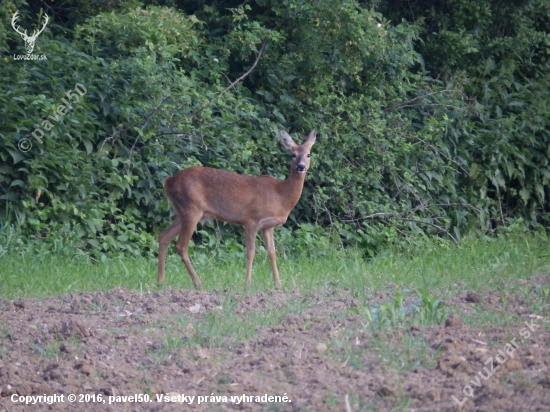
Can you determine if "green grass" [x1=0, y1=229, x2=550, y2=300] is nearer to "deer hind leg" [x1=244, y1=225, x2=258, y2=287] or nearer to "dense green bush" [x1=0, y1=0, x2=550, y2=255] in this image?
"deer hind leg" [x1=244, y1=225, x2=258, y2=287]

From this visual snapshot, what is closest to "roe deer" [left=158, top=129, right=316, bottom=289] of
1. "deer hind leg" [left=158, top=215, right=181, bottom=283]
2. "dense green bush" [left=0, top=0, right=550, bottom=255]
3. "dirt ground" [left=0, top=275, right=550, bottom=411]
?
"deer hind leg" [left=158, top=215, right=181, bottom=283]

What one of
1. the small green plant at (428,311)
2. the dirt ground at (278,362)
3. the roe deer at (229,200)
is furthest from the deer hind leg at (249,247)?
the small green plant at (428,311)

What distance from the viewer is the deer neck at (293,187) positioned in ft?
30.4

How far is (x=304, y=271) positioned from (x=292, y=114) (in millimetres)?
3647

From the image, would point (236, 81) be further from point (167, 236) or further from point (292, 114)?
point (167, 236)

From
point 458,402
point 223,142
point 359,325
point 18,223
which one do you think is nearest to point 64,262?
point 18,223

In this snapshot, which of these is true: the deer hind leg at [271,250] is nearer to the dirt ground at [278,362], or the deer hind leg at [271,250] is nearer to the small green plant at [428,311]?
the dirt ground at [278,362]

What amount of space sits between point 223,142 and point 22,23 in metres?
3.21

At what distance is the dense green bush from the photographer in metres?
10.4

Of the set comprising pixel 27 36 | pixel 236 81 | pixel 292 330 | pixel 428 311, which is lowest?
pixel 27 36

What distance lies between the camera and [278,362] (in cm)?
505

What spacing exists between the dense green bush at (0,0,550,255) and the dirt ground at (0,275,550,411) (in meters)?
4.06

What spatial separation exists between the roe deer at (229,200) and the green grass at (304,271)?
0.44 meters

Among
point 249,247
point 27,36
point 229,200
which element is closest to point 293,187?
point 229,200
